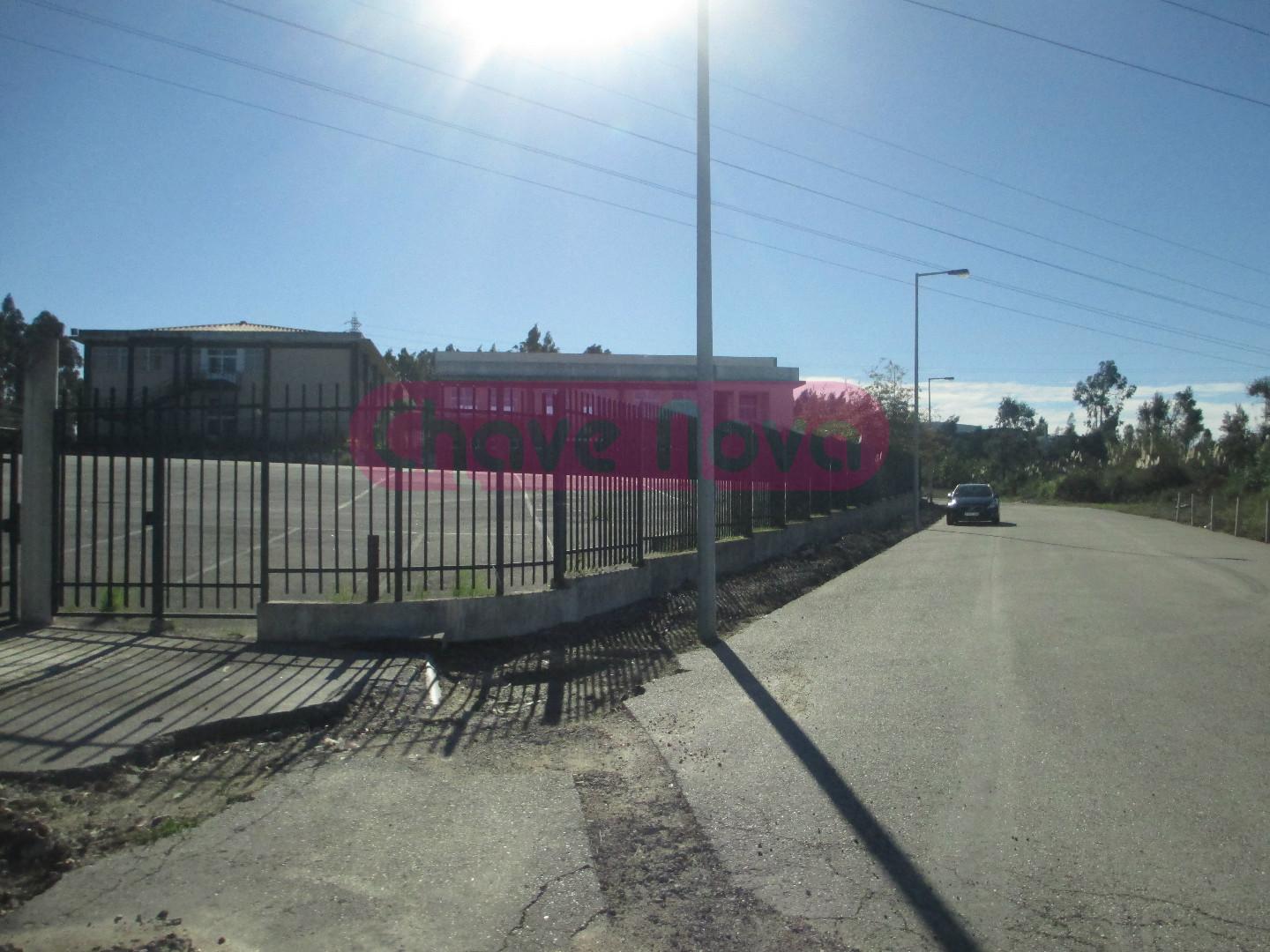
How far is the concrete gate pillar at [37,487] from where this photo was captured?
889 centimetres

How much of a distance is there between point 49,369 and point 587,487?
536cm

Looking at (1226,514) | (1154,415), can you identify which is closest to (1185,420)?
(1154,415)

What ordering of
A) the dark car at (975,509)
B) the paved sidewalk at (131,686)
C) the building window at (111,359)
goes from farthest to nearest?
the dark car at (975,509) → the building window at (111,359) → the paved sidewalk at (131,686)

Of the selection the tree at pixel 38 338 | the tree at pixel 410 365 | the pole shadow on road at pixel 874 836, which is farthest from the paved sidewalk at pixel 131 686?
the tree at pixel 410 365

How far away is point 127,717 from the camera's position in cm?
612

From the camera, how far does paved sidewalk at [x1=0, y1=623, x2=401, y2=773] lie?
5.68 m

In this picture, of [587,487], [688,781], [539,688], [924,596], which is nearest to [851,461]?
[924,596]

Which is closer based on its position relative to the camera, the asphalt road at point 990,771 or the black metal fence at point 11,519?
the asphalt road at point 990,771

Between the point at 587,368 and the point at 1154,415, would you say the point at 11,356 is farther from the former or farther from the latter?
the point at 1154,415

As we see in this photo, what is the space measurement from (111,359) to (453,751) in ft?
100

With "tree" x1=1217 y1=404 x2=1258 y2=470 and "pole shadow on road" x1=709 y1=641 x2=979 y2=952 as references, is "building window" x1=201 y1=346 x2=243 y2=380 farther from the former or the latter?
"tree" x1=1217 y1=404 x2=1258 y2=470

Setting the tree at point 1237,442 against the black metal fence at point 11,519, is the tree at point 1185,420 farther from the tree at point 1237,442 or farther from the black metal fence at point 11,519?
the black metal fence at point 11,519

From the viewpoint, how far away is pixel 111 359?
31.4 m

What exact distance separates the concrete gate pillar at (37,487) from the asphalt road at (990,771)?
5.81m
